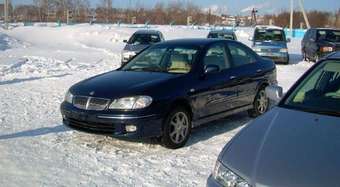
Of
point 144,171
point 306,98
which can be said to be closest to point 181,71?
point 144,171

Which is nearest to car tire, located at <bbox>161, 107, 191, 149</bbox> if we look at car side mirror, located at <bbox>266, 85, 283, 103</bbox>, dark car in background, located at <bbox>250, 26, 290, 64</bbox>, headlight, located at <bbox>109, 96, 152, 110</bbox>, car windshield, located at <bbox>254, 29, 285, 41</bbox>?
headlight, located at <bbox>109, 96, 152, 110</bbox>

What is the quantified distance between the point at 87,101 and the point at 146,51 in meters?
2.00

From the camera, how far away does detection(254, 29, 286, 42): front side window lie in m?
22.2

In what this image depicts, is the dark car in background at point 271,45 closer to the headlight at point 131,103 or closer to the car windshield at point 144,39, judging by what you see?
the car windshield at point 144,39

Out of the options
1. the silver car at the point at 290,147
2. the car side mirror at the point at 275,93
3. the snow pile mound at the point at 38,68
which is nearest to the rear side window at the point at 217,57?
the car side mirror at the point at 275,93

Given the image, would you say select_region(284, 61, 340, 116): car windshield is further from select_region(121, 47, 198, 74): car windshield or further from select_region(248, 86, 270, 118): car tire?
select_region(248, 86, 270, 118): car tire

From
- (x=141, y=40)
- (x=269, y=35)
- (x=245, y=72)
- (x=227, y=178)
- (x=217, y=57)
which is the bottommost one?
(x=227, y=178)

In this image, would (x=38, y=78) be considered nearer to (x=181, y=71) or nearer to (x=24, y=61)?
(x=24, y=61)

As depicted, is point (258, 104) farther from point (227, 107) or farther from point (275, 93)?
point (275, 93)

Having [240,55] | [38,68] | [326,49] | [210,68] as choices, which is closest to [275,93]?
[210,68]

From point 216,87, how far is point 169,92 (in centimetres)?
113

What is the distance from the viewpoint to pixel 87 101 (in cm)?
647

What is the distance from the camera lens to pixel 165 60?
7.54 metres

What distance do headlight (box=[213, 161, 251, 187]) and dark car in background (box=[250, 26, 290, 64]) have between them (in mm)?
17715
